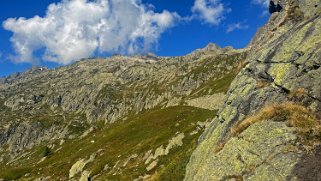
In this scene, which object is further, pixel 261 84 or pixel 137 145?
pixel 137 145

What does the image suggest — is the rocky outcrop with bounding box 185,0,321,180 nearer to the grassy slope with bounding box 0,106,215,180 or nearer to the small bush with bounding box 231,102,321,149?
the small bush with bounding box 231,102,321,149

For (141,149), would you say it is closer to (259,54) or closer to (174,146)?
(174,146)

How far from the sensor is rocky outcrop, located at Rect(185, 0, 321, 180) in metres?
21.0

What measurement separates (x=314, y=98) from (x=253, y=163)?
19.2 ft

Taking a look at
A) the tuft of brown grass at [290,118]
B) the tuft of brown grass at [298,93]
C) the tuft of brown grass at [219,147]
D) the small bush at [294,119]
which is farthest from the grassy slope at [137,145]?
the tuft of brown grass at [298,93]

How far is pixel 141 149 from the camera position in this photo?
98688 millimetres

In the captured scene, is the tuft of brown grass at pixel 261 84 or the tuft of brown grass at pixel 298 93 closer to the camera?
the tuft of brown grass at pixel 298 93

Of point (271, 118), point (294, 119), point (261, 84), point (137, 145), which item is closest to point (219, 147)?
point (271, 118)

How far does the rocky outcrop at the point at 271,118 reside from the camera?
68.8ft

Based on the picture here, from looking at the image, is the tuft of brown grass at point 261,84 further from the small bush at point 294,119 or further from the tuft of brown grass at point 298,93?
the tuft of brown grass at point 298,93

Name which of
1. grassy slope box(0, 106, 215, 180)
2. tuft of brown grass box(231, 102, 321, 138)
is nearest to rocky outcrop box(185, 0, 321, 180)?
tuft of brown grass box(231, 102, 321, 138)

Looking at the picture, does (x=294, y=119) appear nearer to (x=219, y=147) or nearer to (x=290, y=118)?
(x=290, y=118)

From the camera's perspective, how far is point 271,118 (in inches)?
945

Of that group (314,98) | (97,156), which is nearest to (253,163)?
(314,98)
